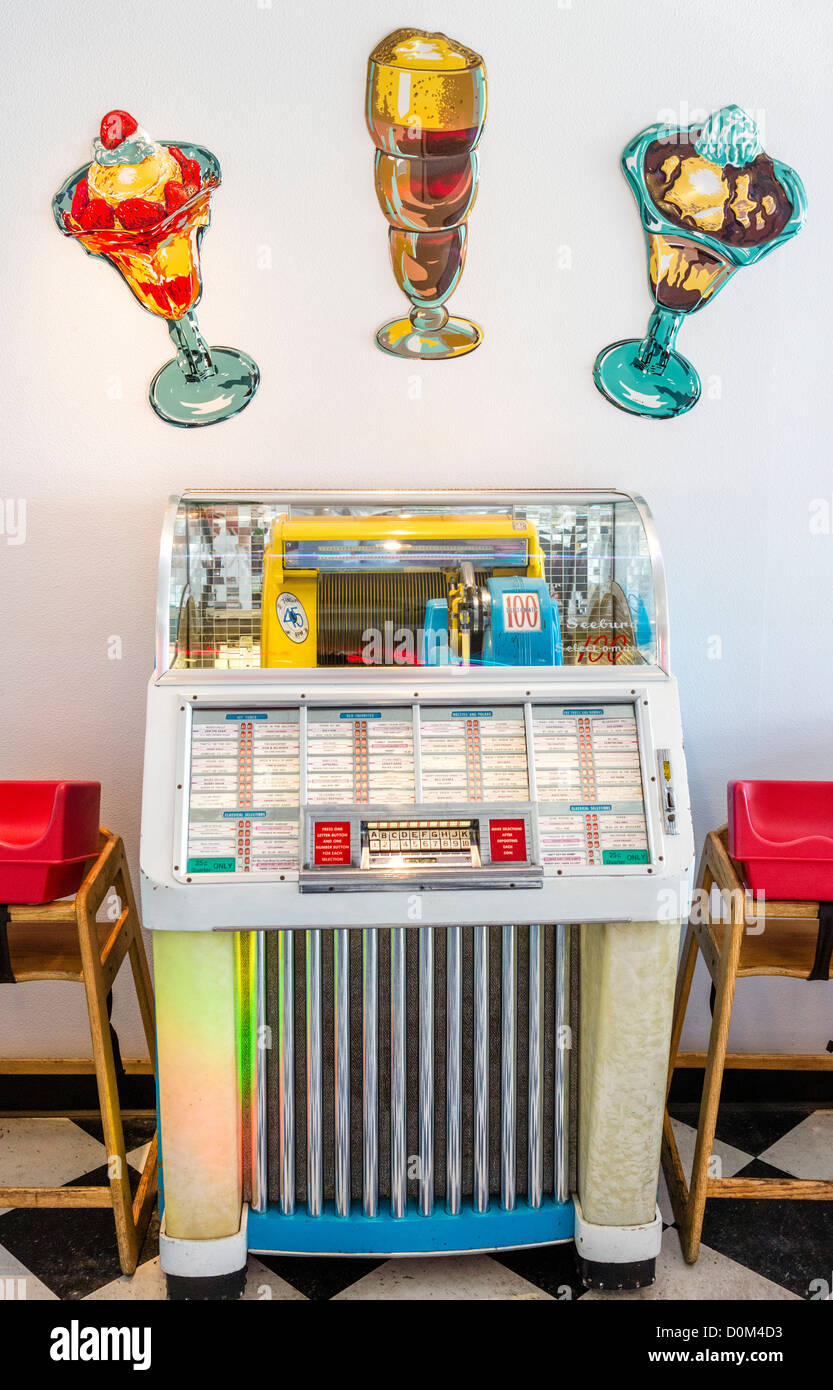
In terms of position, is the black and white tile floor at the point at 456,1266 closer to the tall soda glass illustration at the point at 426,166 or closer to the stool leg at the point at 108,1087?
the stool leg at the point at 108,1087

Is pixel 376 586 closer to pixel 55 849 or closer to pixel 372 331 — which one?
pixel 372 331

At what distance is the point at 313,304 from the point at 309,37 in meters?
0.60

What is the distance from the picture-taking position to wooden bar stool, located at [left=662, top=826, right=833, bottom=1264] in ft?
7.41

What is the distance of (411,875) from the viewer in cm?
196

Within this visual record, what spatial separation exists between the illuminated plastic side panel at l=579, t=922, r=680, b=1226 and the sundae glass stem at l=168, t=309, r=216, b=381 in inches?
64.3

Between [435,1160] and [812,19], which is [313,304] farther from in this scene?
[435,1160]

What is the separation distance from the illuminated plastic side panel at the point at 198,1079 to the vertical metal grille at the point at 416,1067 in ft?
0.47

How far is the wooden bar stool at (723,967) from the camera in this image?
226 centimetres

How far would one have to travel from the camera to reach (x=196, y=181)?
2.46m

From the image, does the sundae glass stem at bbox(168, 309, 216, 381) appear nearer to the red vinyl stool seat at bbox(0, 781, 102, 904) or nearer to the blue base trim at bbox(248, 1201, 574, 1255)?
the red vinyl stool seat at bbox(0, 781, 102, 904)

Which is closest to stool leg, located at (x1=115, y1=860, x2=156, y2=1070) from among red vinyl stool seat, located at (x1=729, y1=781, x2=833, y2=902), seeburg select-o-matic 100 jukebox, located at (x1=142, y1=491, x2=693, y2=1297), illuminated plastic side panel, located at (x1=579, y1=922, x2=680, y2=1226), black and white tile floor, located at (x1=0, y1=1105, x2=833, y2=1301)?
black and white tile floor, located at (x1=0, y1=1105, x2=833, y2=1301)

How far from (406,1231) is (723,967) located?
89 centimetres

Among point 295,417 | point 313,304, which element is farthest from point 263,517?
point 313,304

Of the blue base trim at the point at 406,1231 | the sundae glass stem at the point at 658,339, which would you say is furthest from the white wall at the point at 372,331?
the blue base trim at the point at 406,1231
